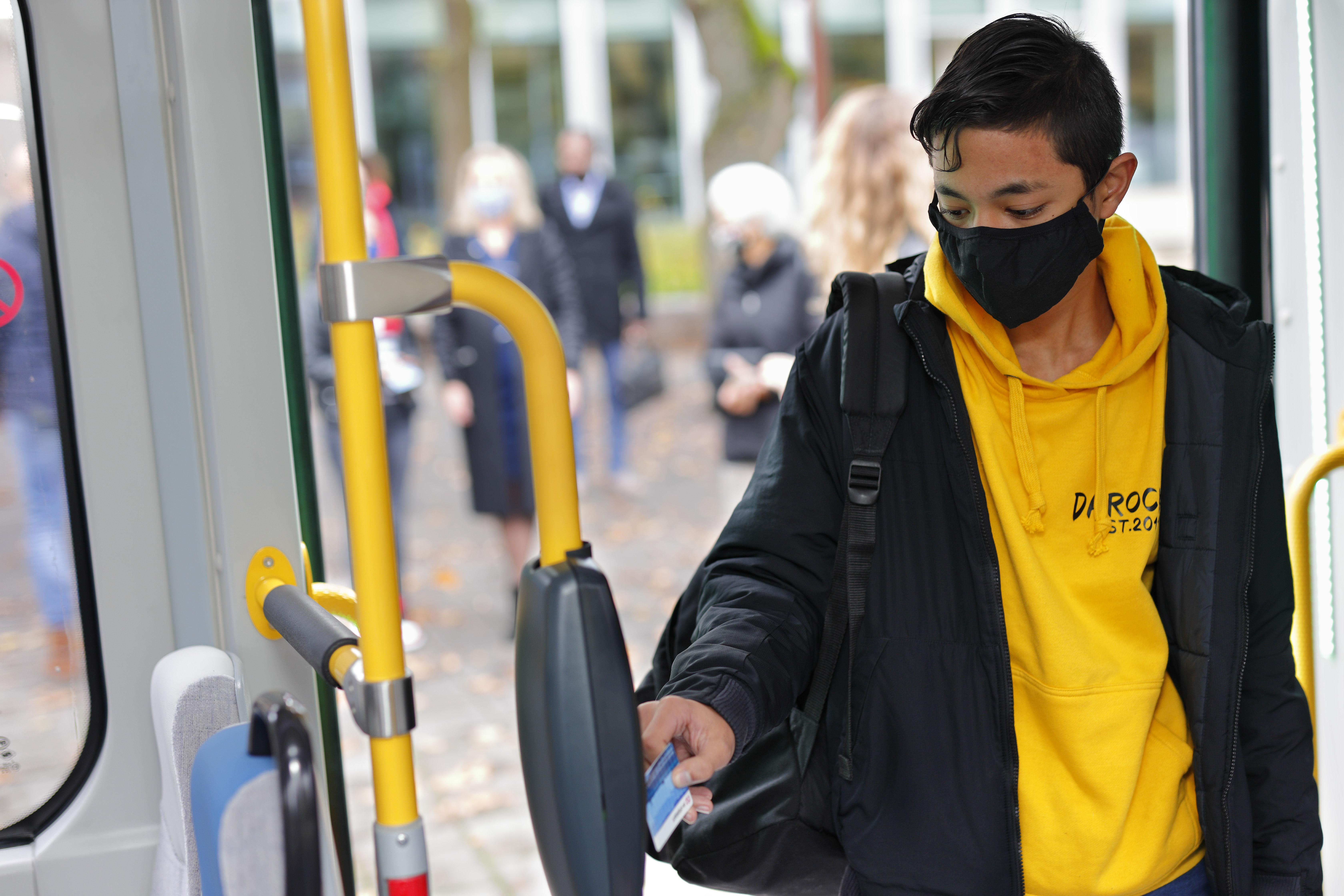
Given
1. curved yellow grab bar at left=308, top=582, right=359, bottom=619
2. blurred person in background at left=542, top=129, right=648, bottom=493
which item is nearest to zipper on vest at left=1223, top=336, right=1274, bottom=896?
curved yellow grab bar at left=308, top=582, right=359, bottom=619

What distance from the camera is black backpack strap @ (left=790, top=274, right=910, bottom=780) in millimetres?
1608

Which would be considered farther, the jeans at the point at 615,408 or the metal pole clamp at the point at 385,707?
the jeans at the point at 615,408

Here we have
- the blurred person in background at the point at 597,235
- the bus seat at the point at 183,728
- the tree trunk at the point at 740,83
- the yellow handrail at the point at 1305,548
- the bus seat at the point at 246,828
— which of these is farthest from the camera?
the tree trunk at the point at 740,83

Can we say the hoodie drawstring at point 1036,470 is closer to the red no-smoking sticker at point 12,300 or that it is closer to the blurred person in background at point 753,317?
the red no-smoking sticker at point 12,300

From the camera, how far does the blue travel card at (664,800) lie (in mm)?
1297

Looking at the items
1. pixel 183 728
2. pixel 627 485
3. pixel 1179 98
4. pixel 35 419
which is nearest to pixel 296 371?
pixel 35 419

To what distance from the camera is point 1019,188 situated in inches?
63.8

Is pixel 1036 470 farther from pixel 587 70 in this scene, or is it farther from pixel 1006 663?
pixel 587 70

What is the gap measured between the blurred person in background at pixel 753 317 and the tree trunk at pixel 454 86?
34.4 ft

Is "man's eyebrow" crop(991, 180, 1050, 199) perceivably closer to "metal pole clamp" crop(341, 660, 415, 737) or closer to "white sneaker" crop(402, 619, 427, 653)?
"metal pole clamp" crop(341, 660, 415, 737)

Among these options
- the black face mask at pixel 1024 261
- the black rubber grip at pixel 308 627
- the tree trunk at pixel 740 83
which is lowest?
the black rubber grip at pixel 308 627

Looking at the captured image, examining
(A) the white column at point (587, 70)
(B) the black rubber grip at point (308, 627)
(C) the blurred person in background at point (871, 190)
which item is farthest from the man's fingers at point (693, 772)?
(A) the white column at point (587, 70)

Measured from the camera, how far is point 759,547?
5.44ft

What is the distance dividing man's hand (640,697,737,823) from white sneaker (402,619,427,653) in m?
2.83
